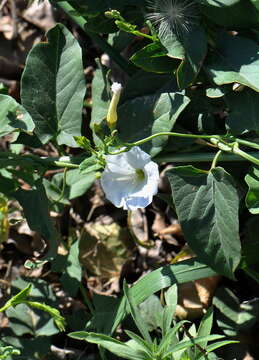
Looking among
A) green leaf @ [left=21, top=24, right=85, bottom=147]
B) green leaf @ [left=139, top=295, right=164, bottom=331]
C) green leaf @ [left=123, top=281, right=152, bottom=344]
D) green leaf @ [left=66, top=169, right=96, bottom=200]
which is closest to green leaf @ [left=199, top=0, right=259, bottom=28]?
green leaf @ [left=21, top=24, right=85, bottom=147]

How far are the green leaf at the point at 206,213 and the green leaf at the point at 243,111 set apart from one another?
157mm

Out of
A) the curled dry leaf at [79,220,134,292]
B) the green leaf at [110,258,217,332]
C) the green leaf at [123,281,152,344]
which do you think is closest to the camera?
A: the green leaf at [123,281,152,344]

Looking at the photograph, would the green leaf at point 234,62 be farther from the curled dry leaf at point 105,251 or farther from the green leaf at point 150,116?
the curled dry leaf at point 105,251

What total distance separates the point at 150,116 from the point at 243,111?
11.3 inches

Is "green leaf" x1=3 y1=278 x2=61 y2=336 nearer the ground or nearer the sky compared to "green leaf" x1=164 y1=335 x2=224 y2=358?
nearer the ground

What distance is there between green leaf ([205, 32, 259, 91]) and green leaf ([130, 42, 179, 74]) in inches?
5.0

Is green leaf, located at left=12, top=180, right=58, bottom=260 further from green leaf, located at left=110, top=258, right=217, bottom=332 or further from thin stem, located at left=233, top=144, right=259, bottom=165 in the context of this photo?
thin stem, located at left=233, top=144, right=259, bottom=165

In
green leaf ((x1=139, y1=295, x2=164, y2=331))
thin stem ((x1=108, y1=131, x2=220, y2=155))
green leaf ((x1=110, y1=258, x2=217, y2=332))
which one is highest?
thin stem ((x1=108, y1=131, x2=220, y2=155))

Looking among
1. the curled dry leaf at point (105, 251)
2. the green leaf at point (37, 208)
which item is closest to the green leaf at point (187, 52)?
the green leaf at point (37, 208)

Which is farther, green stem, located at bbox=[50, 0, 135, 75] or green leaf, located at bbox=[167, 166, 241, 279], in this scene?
green stem, located at bbox=[50, 0, 135, 75]

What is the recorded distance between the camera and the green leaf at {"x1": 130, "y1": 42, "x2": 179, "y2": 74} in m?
1.73

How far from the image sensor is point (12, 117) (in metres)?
1.79

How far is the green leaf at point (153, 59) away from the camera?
1733 mm

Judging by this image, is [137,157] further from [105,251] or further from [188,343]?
[105,251]
